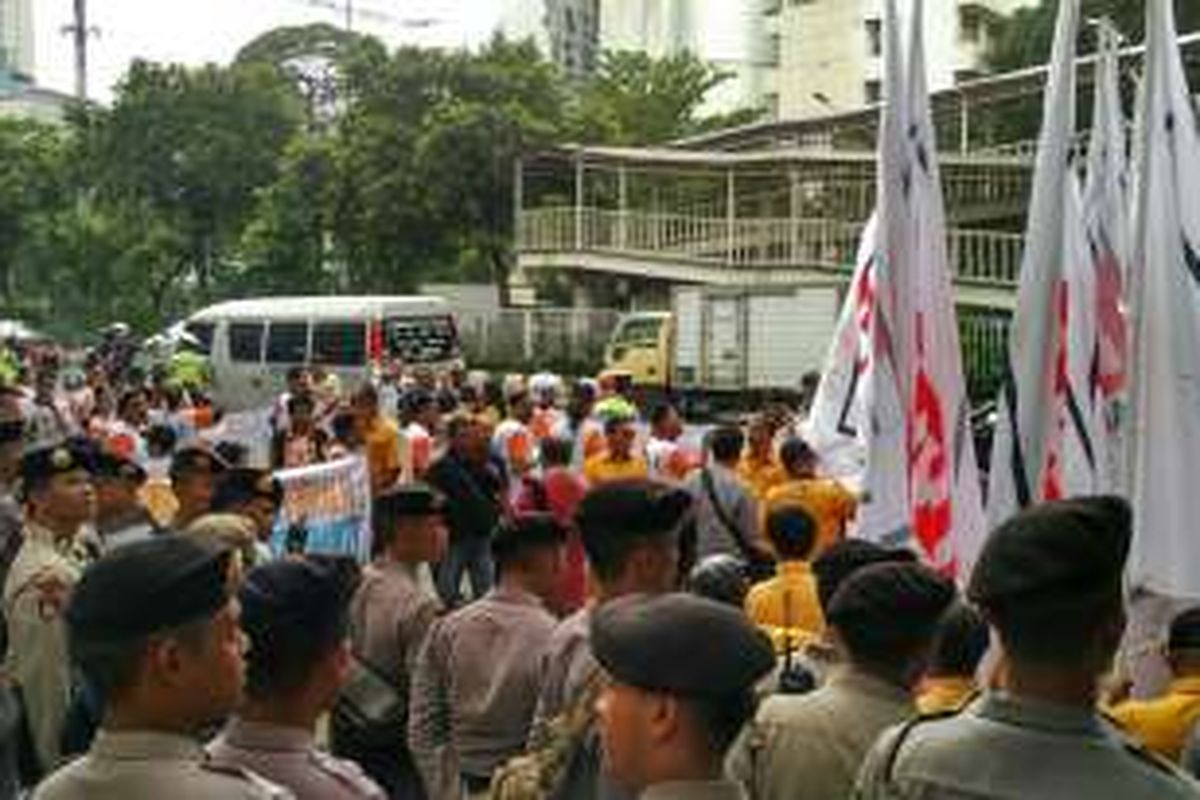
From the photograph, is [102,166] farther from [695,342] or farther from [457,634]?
[457,634]

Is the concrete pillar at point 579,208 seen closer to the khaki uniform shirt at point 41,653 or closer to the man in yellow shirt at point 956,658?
the khaki uniform shirt at point 41,653

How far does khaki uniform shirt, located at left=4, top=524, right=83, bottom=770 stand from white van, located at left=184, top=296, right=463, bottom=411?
23.3 metres

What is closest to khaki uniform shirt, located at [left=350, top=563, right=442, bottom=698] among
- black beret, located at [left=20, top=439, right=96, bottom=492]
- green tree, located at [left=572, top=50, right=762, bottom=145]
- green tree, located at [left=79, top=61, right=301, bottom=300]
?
black beret, located at [left=20, top=439, right=96, bottom=492]

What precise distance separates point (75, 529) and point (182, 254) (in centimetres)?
5001

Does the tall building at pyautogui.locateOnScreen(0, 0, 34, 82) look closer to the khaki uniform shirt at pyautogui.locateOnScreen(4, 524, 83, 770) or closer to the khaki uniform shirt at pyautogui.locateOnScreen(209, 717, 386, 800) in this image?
the khaki uniform shirt at pyautogui.locateOnScreen(4, 524, 83, 770)

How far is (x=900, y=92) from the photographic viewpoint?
7.59 m

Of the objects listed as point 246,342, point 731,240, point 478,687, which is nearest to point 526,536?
point 478,687

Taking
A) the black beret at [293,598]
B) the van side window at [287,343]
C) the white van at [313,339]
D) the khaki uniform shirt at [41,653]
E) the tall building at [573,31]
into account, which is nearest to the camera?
the black beret at [293,598]

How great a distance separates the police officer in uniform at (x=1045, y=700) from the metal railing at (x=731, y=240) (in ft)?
109

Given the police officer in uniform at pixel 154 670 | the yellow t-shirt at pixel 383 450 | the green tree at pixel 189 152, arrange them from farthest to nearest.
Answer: the green tree at pixel 189 152
the yellow t-shirt at pixel 383 450
the police officer in uniform at pixel 154 670

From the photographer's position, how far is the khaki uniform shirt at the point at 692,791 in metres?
3.17

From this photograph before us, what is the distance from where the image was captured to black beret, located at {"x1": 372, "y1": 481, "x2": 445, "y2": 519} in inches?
253

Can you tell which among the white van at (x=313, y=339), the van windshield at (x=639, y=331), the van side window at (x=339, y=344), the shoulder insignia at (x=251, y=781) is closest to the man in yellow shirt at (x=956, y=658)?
the shoulder insignia at (x=251, y=781)

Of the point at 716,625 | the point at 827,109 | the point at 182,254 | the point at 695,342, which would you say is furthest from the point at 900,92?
the point at 827,109
